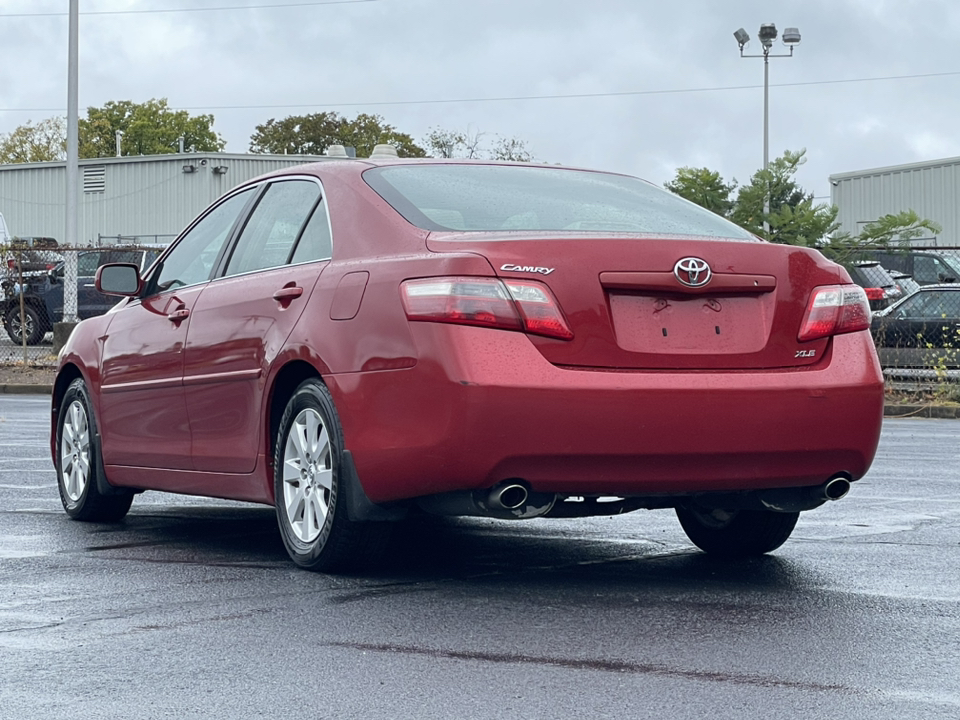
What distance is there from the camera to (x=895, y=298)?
21688 mm

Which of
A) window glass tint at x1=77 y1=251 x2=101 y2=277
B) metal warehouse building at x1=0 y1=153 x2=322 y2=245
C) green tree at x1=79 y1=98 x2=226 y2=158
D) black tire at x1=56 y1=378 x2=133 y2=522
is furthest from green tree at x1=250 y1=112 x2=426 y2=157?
black tire at x1=56 y1=378 x2=133 y2=522

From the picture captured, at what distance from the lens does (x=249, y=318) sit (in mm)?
6066

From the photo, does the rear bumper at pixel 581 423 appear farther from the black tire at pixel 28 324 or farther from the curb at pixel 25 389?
the black tire at pixel 28 324

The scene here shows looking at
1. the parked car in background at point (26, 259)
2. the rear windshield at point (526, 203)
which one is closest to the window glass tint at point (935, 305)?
the parked car in background at point (26, 259)

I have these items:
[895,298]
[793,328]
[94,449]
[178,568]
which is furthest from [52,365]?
[793,328]

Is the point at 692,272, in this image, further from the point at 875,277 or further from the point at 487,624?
the point at 875,277

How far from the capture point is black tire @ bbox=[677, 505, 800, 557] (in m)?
6.21

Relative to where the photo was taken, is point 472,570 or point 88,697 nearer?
point 88,697

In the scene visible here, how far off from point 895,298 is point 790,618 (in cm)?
1748

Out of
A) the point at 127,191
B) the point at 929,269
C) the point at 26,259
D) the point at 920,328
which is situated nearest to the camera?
the point at 920,328

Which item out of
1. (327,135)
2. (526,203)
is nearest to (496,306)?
(526,203)

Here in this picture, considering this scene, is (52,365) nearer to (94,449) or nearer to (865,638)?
(94,449)

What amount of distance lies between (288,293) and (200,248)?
1.37 m

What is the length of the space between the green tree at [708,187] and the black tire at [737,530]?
44.0 ft
